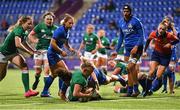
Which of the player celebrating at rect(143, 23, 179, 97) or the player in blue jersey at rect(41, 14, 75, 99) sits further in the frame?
the player celebrating at rect(143, 23, 179, 97)

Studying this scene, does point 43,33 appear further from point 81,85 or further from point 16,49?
point 81,85

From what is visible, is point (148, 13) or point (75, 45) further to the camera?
point (148, 13)

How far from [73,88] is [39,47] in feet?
12.0

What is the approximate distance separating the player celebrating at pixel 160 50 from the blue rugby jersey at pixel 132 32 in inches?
20.5

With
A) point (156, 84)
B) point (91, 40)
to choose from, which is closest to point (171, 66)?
point (156, 84)

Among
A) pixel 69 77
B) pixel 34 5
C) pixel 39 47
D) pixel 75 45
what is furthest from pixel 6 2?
pixel 69 77

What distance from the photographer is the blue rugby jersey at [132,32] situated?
13.5 meters

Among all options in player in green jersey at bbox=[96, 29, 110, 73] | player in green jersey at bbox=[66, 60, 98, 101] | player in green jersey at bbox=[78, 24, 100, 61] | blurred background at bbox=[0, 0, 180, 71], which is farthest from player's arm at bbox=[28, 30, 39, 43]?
blurred background at bbox=[0, 0, 180, 71]

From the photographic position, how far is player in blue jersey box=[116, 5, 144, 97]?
1346cm

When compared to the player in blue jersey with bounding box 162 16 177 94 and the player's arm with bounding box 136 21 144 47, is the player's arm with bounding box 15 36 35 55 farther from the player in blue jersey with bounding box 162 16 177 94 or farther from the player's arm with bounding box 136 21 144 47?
the player in blue jersey with bounding box 162 16 177 94

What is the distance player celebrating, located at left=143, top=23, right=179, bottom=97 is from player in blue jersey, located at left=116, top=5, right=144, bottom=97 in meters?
0.43

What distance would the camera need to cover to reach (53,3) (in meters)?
40.2

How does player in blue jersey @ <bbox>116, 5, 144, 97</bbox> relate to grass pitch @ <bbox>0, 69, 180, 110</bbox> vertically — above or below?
above

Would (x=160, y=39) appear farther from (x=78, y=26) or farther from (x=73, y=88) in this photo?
(x=78, y=26)
